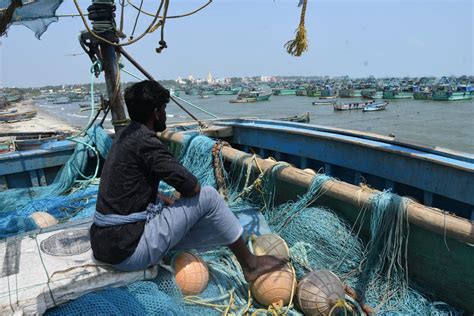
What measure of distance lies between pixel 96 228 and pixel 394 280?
255 centimetres

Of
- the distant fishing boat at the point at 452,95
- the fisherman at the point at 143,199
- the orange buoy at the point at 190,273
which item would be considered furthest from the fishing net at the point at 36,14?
the distant fishing boat at the point at 452,95

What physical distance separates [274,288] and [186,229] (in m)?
0.86

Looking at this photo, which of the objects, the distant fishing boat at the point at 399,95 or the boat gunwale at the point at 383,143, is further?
the distant fishing boat at the point at 399,95

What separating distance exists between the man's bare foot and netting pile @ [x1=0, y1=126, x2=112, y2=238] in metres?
2.34

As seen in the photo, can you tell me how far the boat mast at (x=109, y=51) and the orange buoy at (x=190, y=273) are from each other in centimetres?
227

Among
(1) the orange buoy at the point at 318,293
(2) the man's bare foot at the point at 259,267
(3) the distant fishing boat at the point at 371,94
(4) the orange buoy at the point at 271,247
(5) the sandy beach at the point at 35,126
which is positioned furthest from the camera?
(3) the distant fishing boat at the point at 371,94

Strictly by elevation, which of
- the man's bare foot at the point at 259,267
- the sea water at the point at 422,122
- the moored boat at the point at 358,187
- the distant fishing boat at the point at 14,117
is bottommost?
the sea water at the point at 422,122

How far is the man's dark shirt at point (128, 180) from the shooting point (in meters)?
2.25

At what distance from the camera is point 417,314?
2846mm

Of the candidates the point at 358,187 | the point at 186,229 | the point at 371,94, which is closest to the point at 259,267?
the point at 186,229

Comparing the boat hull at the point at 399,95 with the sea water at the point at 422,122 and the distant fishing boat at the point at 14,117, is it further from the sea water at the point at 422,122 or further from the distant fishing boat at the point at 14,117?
the distant fishing boat at the point at 14,117

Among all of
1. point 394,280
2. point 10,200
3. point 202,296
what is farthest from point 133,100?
point 10,200

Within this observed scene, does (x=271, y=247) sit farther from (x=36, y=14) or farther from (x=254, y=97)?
(x=254, y=97)

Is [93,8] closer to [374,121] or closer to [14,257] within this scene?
[14,257]
